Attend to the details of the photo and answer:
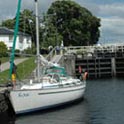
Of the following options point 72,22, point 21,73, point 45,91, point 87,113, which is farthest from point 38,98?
point 72,22

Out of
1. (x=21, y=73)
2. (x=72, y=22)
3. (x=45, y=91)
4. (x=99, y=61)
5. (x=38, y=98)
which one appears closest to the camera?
(x=38, y=98)

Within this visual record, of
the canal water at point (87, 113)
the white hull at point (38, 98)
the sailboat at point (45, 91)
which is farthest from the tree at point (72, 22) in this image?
the white hull at point (38, 98)

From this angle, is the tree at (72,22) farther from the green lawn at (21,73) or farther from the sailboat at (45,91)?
the sailboat at (45,91)

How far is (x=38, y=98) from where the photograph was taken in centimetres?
3092

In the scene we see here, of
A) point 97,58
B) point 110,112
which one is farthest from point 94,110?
point 97,58

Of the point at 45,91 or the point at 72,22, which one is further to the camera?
the point at 72,22

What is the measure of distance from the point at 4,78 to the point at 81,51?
107ft

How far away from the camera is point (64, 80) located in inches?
1393

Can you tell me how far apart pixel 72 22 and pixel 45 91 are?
69959 millimetres

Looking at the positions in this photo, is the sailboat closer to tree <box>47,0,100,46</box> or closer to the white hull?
the white hull

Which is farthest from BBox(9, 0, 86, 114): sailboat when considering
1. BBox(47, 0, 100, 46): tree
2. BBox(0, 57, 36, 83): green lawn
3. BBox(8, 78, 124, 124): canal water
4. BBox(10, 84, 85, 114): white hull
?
BBox(47, 0, 100, 46): tree

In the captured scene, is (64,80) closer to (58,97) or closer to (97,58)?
(58,97)

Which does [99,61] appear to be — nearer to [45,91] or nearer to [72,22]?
[72,22]

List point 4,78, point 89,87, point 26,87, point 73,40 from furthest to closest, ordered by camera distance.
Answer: point 73,40 < point 89,87 < point 4,78 < point 26,87
